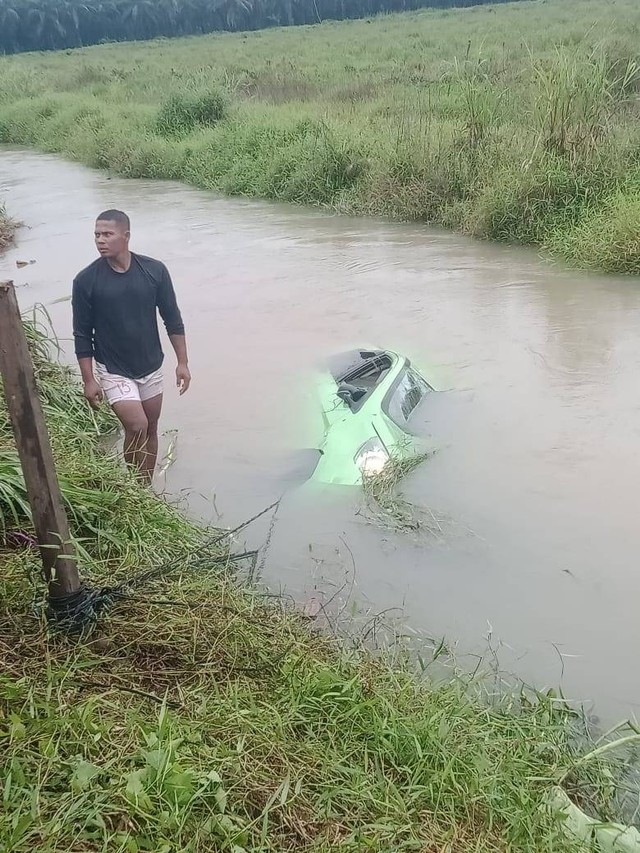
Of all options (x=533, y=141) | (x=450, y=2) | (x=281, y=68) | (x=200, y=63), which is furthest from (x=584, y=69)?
(x=450, y=2)

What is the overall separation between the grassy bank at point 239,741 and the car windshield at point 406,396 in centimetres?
206

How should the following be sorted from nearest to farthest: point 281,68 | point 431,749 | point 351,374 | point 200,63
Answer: point 431,749 < point 351,374 < point 281,68 < point 200,63

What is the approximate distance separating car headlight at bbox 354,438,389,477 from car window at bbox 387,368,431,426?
0.40 metres

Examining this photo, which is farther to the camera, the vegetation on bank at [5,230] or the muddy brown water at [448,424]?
the vegetation on bank at [5,230]

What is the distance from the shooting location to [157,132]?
15.9m

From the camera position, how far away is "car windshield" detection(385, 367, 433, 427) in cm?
493

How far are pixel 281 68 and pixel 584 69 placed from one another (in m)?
13.5

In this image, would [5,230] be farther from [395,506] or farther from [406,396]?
[395,506]

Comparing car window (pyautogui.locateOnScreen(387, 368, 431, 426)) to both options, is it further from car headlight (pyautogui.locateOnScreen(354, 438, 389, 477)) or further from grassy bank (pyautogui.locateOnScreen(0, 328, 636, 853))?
grassy bank (pyautogui.locateOnScreen(0, 328, 636, 853))

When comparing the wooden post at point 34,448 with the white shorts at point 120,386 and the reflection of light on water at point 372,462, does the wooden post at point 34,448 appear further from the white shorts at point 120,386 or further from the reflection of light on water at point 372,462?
the reflection of light on water at point 372,462

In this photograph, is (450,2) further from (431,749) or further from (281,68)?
(431,749)

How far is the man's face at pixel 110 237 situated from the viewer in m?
3.76

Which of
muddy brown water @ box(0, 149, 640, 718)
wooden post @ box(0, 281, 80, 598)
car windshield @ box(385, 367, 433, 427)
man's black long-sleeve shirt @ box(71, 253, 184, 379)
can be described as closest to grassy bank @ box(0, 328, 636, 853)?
wooden post @ box(0, 281, 80, 598)

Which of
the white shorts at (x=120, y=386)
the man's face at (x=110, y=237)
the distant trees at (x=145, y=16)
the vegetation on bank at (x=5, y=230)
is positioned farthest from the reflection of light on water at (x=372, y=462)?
the distant trees at (x=145, y=16)
